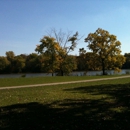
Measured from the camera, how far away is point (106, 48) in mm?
43031

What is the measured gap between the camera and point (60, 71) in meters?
47.7

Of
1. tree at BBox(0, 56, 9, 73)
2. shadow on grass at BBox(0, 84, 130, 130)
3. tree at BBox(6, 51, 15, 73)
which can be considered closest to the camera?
shadow on grass at BBox(0, 84, 130, 130)

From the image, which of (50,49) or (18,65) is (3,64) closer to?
(18,65)

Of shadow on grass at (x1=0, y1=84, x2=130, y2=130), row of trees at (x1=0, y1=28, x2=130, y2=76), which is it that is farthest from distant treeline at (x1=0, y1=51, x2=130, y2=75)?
shadow on grass at (x1=0, y1=84, x2=130, y2=130)

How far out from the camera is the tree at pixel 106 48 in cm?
4275

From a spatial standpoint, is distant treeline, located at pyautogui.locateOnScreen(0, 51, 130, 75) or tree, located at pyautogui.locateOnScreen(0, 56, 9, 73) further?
tree, located at pyautogui.locateOnScreen(0, 56, 9, 73)

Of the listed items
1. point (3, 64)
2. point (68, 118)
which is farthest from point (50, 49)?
point (68, 118)

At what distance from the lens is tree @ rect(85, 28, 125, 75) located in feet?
140

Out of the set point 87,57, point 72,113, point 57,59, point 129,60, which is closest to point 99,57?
point 87,57

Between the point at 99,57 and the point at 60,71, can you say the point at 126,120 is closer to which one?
the point at 99,57

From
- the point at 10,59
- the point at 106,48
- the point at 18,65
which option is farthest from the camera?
the point at 10,59

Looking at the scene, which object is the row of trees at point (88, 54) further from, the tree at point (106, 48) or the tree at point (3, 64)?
the tree at point (3, 64)

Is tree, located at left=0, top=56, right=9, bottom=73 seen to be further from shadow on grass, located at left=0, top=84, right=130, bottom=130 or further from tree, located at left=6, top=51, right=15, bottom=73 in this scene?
shadow on grass, located at left=0, top=84, right=130, bottom=130

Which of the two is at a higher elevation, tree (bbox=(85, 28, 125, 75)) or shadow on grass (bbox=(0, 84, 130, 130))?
tree (bbox=(85, 28, 125, 75))
